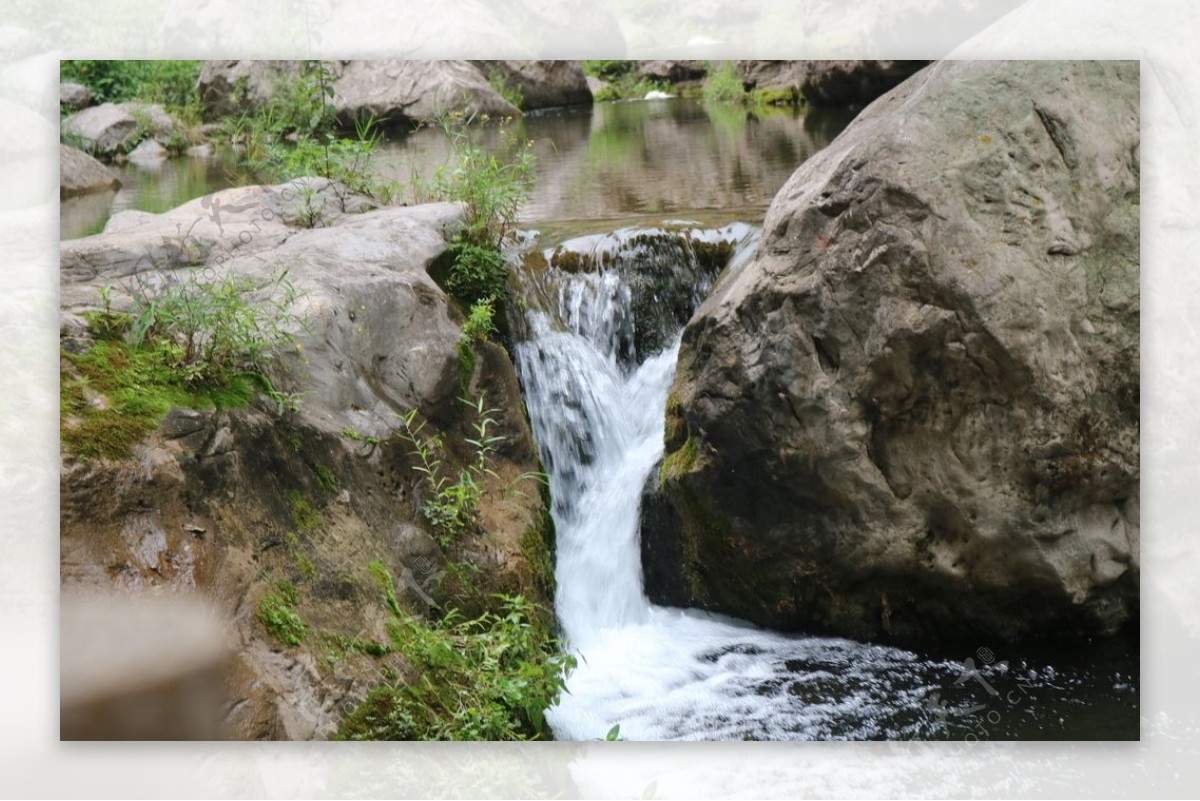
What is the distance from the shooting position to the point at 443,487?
4.13 metres

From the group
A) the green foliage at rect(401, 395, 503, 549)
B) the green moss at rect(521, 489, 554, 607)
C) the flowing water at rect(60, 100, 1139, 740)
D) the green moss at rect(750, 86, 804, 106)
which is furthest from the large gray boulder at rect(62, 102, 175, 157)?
the green moss at rect(750, 86, 804, 106)

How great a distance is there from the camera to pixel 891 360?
4016mm

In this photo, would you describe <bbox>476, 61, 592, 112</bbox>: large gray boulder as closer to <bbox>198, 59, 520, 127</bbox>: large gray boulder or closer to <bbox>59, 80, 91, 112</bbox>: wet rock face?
<bbox>198, 59, 520, 127</bbox>: large gray boulder

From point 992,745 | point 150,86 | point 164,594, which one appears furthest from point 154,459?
point 150,86

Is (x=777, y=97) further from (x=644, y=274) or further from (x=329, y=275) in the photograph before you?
(x=329, y=275)

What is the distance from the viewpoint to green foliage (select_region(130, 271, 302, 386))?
3.57m

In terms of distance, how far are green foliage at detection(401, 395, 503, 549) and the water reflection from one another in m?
1.48

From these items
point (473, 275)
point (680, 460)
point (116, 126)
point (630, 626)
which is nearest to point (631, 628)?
point (630, 626)

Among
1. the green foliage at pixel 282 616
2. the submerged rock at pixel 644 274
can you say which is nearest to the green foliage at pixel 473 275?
the submerged rock at pixel 644 274

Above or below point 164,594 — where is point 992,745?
below

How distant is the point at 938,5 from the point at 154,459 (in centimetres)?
344

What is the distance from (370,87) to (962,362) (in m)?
2.77

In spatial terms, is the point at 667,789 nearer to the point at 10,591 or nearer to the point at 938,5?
the point at 10,591

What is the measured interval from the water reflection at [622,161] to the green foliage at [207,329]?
1304mm
